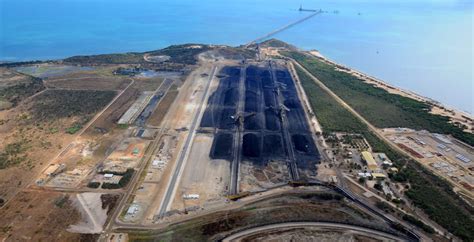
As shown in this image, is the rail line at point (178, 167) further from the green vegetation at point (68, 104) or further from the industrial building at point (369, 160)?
the industrial building at point (369, 160)

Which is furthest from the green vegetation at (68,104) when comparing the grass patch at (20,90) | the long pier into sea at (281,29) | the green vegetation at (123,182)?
the long pier into sea at (281,29)

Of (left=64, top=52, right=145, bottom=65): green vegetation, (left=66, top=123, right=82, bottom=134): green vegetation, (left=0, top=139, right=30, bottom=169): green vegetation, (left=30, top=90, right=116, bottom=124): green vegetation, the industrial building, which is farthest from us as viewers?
(left=64, top=52, right=145, bottom=65): green vegetation

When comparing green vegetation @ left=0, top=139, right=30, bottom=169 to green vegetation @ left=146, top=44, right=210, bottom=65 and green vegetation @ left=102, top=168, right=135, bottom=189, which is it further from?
green vegetation @ left=146, top=44, right=210, bottom=65

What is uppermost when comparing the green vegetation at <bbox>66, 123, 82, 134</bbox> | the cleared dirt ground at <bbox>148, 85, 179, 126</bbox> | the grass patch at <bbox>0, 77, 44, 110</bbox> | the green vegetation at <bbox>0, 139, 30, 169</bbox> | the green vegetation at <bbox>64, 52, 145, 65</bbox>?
the green vegetation at <bbox>64, 52, 145, 65</bbox>

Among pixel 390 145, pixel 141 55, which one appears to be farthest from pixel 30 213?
pixel 141 55

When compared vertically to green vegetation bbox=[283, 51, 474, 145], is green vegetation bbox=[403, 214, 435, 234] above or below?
below

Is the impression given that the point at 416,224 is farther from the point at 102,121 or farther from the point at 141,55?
the point at 141,55

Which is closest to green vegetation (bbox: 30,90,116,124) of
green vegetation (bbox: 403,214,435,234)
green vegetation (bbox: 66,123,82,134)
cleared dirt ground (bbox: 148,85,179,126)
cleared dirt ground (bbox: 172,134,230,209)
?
green vegetation (bbox: 66,123,82,134)

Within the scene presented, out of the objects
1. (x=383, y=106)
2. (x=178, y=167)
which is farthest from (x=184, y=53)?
(x=178, y=167)
